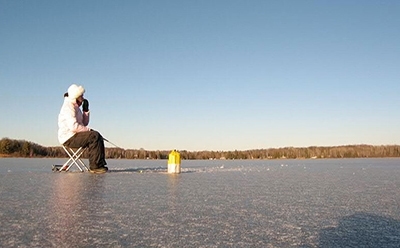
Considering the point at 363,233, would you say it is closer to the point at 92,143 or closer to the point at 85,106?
the point at 92,143

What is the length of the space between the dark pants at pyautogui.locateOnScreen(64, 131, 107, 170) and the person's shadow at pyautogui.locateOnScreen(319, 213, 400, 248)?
6518mm

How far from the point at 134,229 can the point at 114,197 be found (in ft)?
5.73

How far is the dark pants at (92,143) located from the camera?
8484 millimetres

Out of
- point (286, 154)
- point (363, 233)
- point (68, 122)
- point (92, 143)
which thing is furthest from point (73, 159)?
point (286, 154)

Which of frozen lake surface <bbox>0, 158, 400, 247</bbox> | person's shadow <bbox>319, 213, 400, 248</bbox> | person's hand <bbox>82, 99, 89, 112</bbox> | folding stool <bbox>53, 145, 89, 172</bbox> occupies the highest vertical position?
person's hand <bbox>82, 99, 89, 112</bbox>

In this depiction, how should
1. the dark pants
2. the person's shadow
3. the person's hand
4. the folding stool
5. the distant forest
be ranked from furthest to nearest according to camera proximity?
the distant forest, the person's hand, the folding stool, the dark pants, the person's shadow

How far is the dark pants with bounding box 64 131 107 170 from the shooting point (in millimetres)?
8484

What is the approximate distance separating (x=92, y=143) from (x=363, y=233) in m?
7.01

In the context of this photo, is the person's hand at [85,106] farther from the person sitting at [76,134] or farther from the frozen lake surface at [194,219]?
the frozen lake surface at [194,219]

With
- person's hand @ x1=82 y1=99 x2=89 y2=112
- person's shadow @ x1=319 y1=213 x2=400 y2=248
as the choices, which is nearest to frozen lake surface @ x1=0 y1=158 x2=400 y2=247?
person's shadow @ x1=319 y1=213 x2=400 y2=248

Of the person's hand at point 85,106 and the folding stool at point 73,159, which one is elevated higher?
the person's hand at point 85,106

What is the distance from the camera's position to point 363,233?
98.7 inches

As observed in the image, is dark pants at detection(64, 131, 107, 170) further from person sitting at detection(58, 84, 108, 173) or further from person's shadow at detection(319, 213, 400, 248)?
person's shadow at detection(319, 213, 400, 248)

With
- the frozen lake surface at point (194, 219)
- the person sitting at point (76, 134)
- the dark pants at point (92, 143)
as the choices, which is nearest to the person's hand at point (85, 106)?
the person sitting at point (76, 134)
